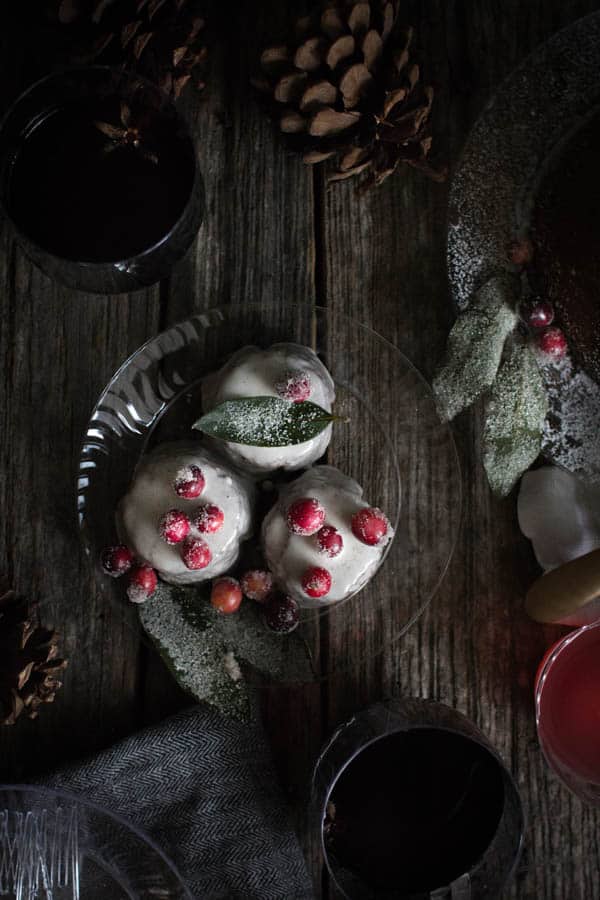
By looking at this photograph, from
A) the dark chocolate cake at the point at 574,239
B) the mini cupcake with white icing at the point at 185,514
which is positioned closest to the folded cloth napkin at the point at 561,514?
the dark chocolate cake at the point at 574,239

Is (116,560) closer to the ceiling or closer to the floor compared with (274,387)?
closer to the floor

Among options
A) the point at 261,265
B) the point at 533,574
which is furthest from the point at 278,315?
the point at 533,574

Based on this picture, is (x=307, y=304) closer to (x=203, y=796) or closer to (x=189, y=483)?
(x=189, y=483)

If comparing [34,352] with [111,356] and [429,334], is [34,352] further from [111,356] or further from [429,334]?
[429,334]

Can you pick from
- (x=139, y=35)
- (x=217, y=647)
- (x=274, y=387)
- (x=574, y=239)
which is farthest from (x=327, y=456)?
(x=139, y=35)

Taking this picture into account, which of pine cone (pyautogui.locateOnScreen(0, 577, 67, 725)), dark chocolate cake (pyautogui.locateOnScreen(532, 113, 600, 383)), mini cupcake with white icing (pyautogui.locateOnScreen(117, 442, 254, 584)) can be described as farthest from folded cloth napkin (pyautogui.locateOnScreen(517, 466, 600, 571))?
pine cone (pyautogui.locateOnScreen(0, 577, 67, 725))

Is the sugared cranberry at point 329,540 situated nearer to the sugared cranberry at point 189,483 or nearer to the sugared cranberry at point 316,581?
the sugared cranberry at point 316,581
